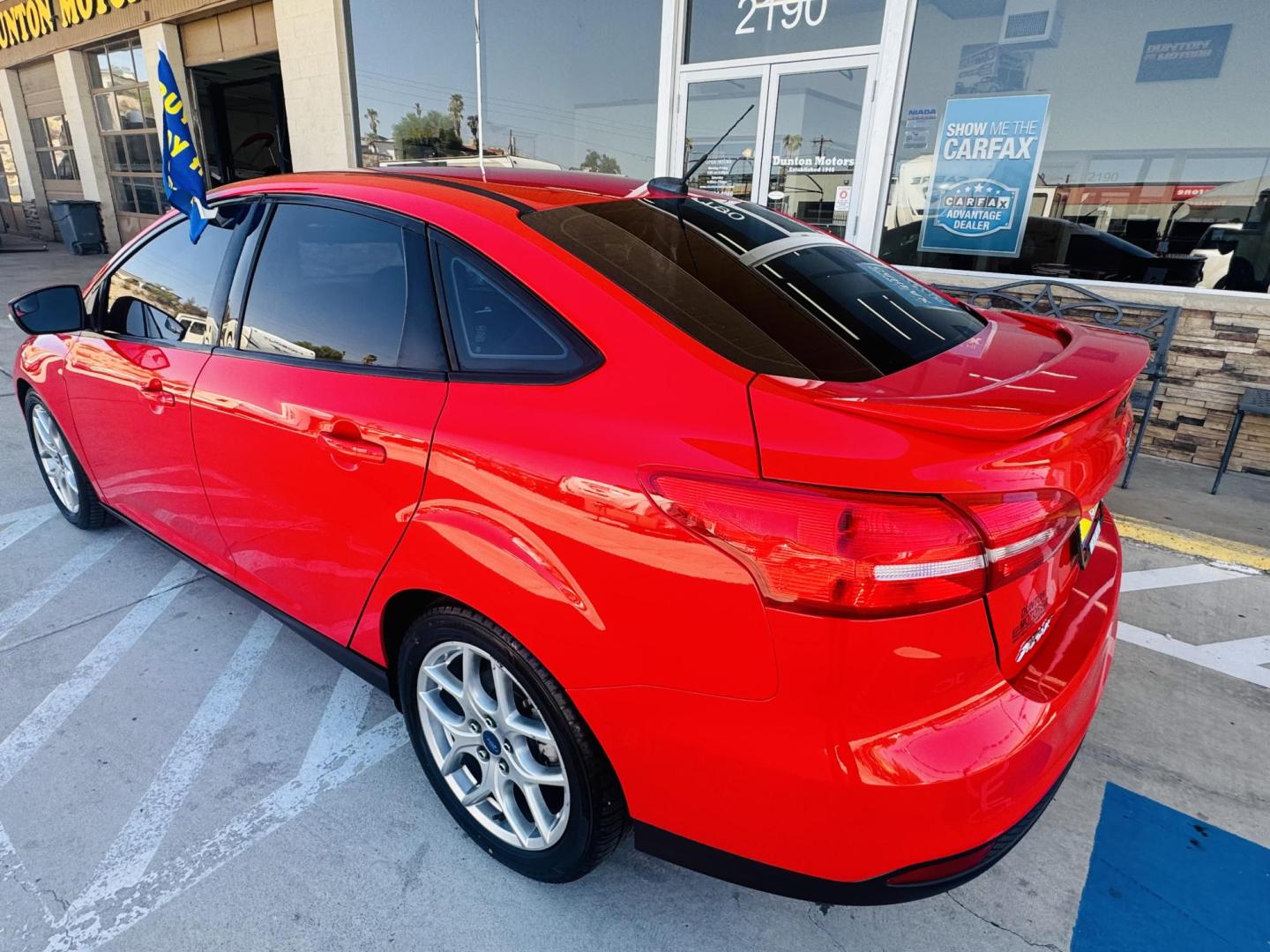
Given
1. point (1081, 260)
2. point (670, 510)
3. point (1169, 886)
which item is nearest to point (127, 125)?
point (1081, 260)

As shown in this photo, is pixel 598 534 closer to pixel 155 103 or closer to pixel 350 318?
pixel 350 318

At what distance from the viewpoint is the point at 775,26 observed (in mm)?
5988

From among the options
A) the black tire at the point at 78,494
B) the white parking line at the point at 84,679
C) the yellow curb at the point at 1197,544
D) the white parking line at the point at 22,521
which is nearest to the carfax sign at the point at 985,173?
the yellow curb at the point at 1197,544

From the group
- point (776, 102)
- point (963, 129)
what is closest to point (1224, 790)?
point (963, 129)

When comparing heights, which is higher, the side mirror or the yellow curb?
the side mirror

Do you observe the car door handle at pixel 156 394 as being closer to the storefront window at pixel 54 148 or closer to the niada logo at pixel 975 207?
the niada logo at pixel 975 207

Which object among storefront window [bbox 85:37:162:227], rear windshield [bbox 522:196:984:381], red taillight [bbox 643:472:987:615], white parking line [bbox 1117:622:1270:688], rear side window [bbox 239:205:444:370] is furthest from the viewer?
storefront window [bbox 85:37:162:227]

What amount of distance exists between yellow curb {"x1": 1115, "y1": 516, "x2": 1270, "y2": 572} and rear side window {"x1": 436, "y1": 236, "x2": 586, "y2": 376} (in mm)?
3362

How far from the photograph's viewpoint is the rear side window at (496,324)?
5.04 ft

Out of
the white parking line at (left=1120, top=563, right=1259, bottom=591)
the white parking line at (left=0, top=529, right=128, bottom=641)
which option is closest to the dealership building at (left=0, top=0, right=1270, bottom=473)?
the white parking line at (left=1120, top=563, right=1259, bottom=591)

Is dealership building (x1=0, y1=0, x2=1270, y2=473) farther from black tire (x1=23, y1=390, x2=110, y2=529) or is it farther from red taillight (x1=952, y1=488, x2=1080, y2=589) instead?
red taillight (x1=952, y1=488, x2=1080, y2=589)

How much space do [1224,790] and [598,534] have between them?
2.10m

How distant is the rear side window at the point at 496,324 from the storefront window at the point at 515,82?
4.78 metres

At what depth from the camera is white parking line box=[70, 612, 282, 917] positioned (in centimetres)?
182
